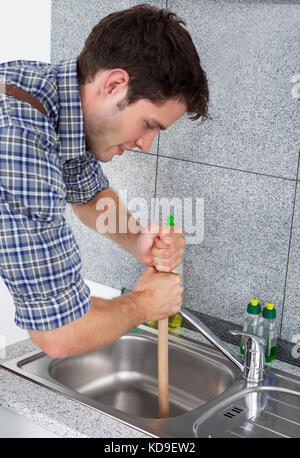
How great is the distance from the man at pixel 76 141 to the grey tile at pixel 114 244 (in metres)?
0.44

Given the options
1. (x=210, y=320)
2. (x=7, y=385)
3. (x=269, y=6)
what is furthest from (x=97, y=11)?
(x=7, y=385)

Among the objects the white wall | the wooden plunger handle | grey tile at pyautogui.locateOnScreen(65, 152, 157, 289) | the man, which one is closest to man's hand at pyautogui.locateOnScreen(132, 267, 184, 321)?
A: the man

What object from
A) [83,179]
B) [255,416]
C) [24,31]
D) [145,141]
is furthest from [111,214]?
[24,31]

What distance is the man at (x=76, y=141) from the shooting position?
3.18 ft

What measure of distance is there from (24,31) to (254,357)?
1.19 metres

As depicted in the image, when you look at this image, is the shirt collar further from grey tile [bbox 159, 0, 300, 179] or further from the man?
grey tile [bbox 159, 0, 300, 179]

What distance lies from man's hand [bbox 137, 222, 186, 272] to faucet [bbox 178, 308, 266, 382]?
134 millimetres

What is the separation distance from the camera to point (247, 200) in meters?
1.52

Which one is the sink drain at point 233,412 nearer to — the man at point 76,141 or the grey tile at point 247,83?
the man at point 76,141

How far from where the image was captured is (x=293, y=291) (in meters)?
1.48

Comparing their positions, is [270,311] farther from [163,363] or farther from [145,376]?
[145,376]

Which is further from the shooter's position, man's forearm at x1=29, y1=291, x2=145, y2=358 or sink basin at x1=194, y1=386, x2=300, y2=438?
sink basin at x1=194, y1=386, x2=300, y2=438

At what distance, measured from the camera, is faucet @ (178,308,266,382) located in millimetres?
1390
